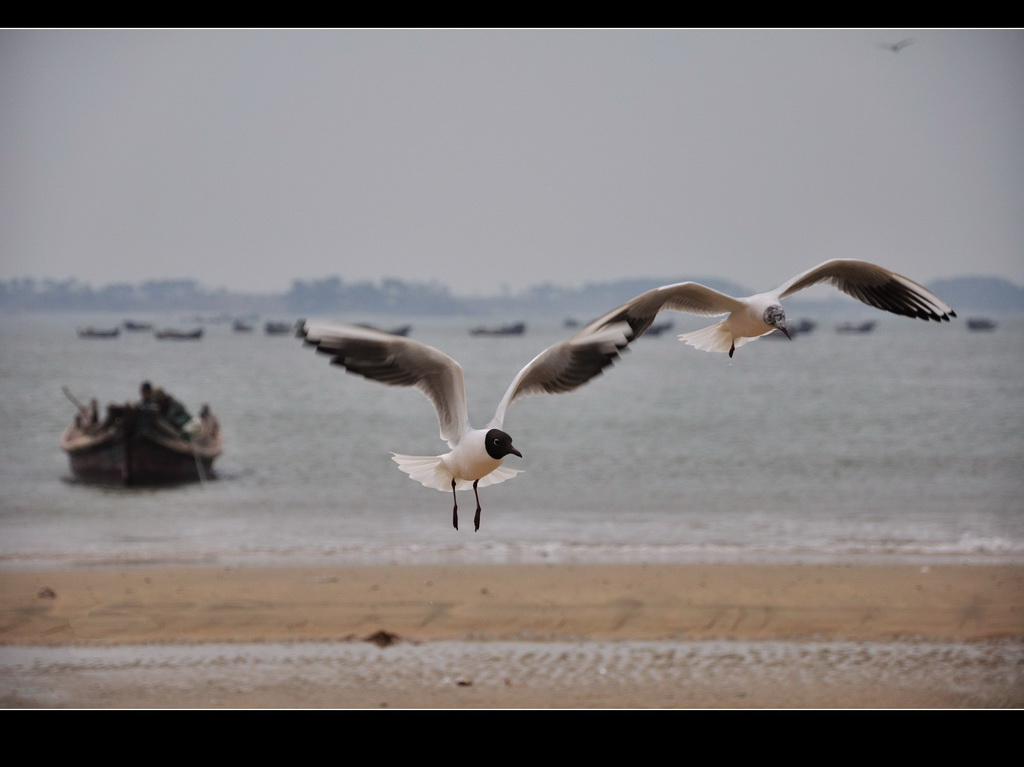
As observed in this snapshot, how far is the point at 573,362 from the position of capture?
363 cm

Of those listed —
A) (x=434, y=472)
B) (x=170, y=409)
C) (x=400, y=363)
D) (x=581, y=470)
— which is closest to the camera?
(x=400, y=363)

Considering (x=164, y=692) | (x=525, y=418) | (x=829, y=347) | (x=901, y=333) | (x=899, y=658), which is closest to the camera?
(x=164, y=692)

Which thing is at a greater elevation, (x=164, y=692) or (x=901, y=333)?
(x=901, y=333)

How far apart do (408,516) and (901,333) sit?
229 feet

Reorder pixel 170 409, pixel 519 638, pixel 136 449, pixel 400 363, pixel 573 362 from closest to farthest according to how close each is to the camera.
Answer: pixel 573 362
pixel 400 363
pixel 519 638
pixel 170 409
pixel 136 449

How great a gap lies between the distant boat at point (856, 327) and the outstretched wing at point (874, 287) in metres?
73.3

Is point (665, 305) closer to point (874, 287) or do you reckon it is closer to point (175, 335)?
point (874, 287)

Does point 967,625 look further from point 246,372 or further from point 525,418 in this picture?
point 246,372

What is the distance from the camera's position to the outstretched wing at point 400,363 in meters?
3.62

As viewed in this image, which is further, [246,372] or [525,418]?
[246,372]

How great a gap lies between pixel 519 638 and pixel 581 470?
15543 mm

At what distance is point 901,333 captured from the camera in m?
82.6

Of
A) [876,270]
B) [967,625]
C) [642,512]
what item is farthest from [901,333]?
[876,270]

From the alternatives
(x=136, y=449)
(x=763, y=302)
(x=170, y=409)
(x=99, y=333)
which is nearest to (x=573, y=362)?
(x=763, y=302)
